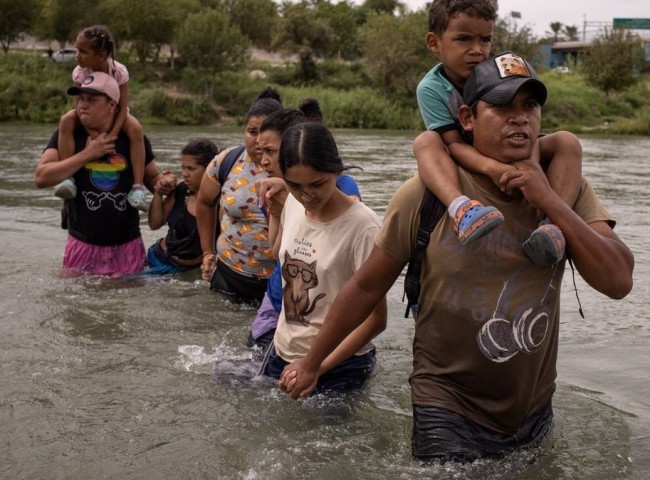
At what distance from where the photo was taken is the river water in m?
4.18

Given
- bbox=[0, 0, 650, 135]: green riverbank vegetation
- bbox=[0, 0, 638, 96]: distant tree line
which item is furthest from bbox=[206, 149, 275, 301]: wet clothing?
bbox=[0, 0, 638, 96]: distant tree line

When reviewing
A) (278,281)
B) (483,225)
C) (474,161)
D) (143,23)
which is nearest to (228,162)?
(278,281)

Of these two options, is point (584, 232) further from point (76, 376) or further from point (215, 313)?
point (215, 313)

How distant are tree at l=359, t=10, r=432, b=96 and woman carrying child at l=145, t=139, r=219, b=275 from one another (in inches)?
2042

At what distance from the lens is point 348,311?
3.72 metres

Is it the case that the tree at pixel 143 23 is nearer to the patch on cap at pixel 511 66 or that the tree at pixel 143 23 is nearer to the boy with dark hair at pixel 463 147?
the boy with dark hair at pixel 463 147

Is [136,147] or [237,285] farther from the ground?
[136,147]

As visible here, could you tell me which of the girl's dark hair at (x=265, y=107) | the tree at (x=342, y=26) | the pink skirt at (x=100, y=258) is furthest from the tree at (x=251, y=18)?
the girl's dark hair at (x=265, y=107)

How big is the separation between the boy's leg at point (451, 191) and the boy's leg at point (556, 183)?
0.16 meters

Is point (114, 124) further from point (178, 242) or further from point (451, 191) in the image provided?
point (451, 191)

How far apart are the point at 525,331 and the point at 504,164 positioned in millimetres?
654

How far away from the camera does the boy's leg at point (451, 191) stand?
10.3ft

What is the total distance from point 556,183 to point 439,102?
0.95 metres

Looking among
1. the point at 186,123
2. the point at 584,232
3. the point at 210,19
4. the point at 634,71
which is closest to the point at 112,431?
the point at 584,232
